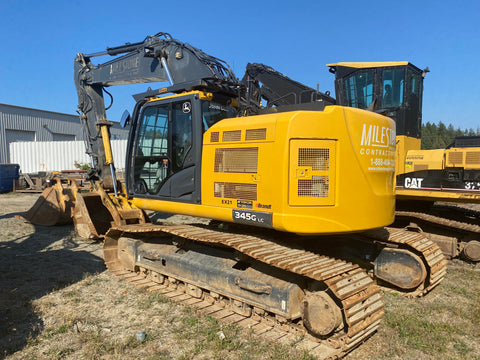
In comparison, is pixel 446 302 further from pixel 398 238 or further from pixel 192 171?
pixel 192 171

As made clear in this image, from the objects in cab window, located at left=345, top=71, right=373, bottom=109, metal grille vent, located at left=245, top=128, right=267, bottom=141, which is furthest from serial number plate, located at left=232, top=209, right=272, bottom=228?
cab window, located at left=345, top=71, right=373, bottom=109

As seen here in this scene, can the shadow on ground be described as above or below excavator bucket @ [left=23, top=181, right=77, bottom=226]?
below

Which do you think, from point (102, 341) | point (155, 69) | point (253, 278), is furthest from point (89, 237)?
point (253, 278)

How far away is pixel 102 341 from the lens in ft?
12.8

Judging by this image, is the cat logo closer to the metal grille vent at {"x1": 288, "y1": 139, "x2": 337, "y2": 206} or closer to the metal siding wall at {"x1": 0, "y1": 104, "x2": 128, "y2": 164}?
the metal grille vent at {"x1": 288, "y1": 139, "x2": 337, "y2": 206}

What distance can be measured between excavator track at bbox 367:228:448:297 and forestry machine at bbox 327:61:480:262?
203cm

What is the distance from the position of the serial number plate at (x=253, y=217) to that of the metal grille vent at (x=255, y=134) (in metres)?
0.83

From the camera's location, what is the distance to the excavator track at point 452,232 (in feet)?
22.3

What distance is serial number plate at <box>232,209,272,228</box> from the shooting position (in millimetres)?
4014

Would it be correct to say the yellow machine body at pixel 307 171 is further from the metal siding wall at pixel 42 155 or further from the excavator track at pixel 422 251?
the metal siding wall at pixel 42 155

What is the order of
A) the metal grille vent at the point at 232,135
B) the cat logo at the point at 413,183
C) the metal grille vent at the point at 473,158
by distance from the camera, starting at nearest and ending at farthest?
the metal grille vent at the point at 232,135, the metal grille vent at the point at 473,158, the cat logo at the point at 413,183

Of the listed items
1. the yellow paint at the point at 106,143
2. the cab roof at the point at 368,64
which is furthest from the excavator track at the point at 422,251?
the yellow paint at the point at 106,143

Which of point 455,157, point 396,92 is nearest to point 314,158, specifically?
point 455,157

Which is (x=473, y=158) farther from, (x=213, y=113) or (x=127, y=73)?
(x=127, y=73)
